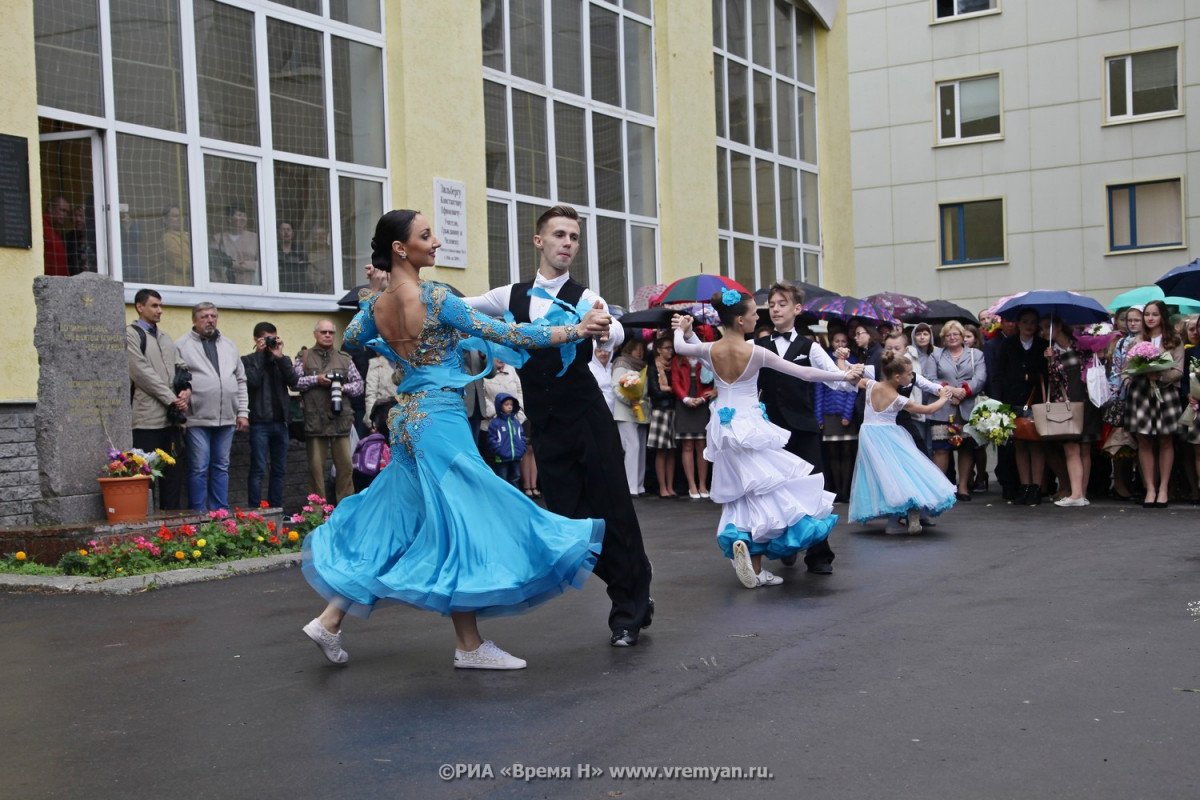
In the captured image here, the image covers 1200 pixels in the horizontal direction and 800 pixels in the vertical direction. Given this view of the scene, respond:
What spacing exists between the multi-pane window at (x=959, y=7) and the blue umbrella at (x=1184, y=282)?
18607 millimetres

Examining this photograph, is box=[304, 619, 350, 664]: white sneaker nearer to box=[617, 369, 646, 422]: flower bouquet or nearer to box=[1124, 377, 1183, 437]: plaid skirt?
box=[1124, 377, 1183, 437]: plaid skirt

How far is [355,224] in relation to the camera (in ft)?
54.2

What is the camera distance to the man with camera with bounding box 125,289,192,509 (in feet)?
38.7

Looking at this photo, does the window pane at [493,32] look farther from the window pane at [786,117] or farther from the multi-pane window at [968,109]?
the multi-pane window at [968,109]

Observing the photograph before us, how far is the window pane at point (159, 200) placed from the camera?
1351 cm

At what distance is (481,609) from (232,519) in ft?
19.0

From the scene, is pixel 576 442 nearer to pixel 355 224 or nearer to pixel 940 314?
pixel 355 224

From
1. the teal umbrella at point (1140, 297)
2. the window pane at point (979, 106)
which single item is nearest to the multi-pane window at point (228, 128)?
the teal umbrella at point (1140, 297)

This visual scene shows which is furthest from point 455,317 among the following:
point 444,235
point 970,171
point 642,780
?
point 970,171

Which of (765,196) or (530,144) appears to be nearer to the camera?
(530,144)

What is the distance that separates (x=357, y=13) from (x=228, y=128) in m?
2.92

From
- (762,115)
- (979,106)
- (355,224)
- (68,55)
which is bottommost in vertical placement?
(355,224)

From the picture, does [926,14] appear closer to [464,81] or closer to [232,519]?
[464,81]

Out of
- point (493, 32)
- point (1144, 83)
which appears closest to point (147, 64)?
point (493, 32)
